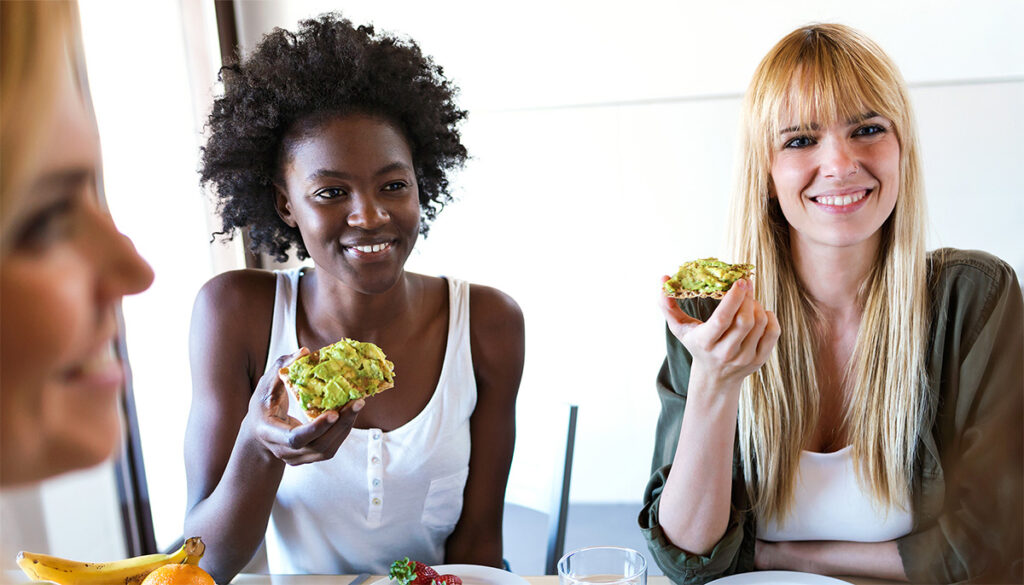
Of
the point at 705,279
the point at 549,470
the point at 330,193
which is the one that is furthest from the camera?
the point at 549,470

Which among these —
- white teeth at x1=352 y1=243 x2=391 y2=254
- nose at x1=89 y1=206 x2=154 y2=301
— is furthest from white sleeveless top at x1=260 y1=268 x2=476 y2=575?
nose at x1=89 y1=206 x2=154 y2=301

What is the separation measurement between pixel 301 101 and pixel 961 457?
136 centimetres

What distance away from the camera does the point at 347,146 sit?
1.47 metres

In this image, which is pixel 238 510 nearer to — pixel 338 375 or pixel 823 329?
pixel 338 375

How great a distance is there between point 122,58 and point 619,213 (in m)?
1.66

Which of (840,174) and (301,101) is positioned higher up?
(301,101)

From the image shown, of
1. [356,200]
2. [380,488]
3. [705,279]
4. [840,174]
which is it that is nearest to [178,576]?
[380,488]

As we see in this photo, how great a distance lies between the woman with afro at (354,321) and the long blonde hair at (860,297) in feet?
1.71

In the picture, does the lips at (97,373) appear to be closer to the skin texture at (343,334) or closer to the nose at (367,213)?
the skin texture at (343,334)

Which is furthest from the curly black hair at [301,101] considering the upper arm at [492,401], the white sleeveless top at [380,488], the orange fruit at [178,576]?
the orange fruit at [178,576]

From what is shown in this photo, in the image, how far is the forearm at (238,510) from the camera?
1297 mm

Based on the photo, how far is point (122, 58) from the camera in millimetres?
2275

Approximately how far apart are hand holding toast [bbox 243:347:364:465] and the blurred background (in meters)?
1.35

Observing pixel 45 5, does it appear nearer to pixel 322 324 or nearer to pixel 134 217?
pixel 322 324
